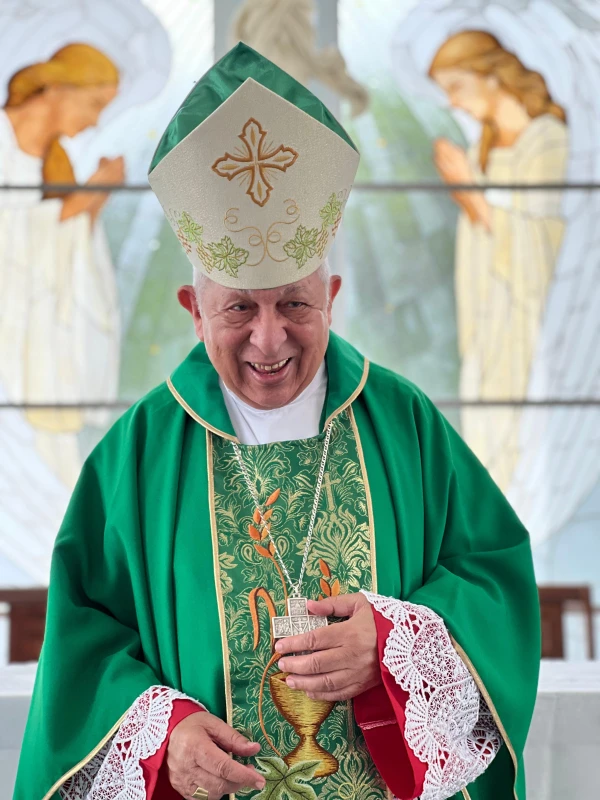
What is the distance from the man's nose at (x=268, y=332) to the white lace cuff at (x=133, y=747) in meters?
0.74

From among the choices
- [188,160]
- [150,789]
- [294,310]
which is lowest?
[150,789]

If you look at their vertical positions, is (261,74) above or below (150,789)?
above

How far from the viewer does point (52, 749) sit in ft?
6.95

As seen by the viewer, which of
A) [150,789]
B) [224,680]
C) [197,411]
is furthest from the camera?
[197,411]

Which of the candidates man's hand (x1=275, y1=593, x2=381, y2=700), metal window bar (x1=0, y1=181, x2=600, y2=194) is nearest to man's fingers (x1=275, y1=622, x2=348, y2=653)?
man's hand (x1=275, y1=593, x2=381, y2=700)

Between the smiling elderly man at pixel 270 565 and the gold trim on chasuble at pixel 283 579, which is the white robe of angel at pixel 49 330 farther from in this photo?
the gold trim on chasuble at pixel 283 579

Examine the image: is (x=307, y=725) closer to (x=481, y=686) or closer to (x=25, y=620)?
(x=481, y=686)

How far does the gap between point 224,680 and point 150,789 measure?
263 millimetres

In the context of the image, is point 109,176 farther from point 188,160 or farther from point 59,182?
point 188,160

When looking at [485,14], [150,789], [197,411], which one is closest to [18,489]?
[197,411]

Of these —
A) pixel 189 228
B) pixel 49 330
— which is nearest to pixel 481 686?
pixel 189 228

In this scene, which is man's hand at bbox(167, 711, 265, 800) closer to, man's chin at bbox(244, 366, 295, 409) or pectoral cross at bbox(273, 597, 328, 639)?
pectoral cross at bbox(273, 597, 328, 639)

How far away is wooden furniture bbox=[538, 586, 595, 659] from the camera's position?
419 centimetres

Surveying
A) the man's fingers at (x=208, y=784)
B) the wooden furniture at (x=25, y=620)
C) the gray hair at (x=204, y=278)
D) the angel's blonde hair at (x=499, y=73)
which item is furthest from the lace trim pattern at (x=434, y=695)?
the angel's blonde hair at (x=499, y=73)
